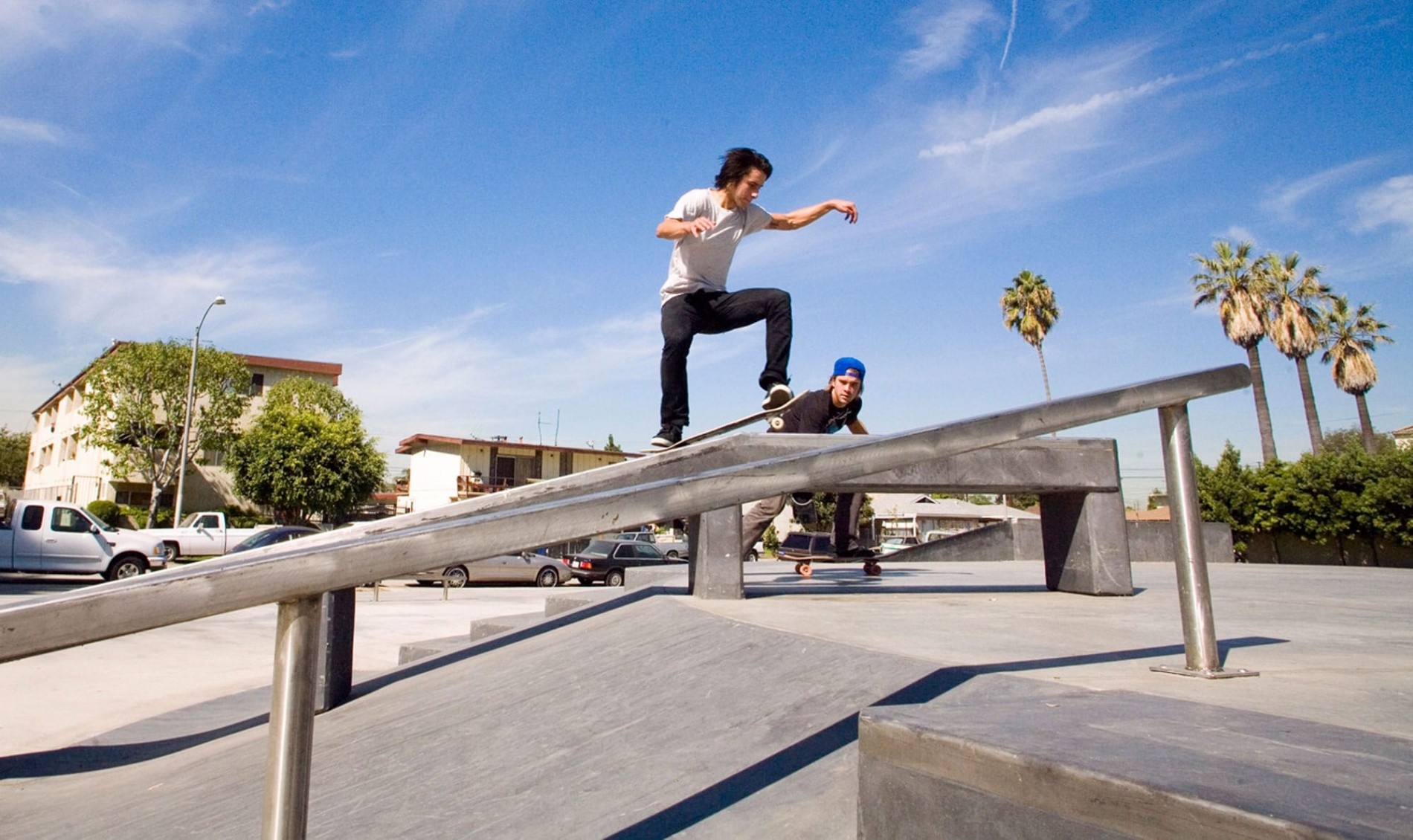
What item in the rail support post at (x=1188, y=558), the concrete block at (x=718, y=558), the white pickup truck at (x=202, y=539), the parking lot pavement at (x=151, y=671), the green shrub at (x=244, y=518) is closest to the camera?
the rail support post at (x=1188, y=558)

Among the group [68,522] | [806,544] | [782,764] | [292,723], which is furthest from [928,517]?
[292,723]

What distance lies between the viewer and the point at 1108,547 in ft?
16.5

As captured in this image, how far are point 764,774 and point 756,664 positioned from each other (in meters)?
0.71

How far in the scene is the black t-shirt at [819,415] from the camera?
19.1 ft

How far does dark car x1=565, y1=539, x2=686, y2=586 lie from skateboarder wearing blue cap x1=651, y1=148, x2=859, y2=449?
20.7 metres

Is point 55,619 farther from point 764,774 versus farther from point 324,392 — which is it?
point 324,392

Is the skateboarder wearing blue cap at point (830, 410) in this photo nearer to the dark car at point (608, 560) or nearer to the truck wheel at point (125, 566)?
the truck wheel at point (125, 566)

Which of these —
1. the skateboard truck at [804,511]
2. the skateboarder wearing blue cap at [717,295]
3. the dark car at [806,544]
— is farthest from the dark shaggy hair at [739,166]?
the dark car at [806,544]

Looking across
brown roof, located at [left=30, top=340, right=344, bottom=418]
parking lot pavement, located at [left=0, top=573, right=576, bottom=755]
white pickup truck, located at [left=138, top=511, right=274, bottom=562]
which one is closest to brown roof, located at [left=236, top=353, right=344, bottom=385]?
brown roof, located at [left=30, top=340, right=344, bottom=418]

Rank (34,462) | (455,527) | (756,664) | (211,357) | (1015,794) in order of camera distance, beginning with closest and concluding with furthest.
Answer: (1015,794) → (455,527) → (756,664) → (211,357) → (34,462)

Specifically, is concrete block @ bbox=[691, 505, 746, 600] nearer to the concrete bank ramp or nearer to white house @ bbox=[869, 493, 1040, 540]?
the concrete bank ramp

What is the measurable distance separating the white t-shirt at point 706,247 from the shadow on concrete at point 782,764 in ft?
10.3

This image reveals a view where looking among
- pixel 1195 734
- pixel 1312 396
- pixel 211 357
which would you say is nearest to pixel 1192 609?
pixel 1195 734

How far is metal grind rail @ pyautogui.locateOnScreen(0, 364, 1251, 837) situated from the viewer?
130 cm
